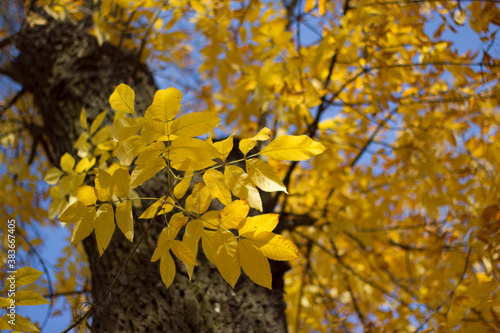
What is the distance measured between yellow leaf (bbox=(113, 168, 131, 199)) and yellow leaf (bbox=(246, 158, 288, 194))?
0.26 metres

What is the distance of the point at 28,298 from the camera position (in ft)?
2.61

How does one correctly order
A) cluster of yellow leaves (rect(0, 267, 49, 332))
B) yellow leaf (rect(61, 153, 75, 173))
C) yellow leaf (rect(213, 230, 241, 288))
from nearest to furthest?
yellow leaf (rect(213, 230, 241, 288)), cluster of yellow leaves (rect(0, 267, 49, 332)), yellow leaf (rect(61, 153, 75, 173))

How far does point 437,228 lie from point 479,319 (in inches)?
38.2

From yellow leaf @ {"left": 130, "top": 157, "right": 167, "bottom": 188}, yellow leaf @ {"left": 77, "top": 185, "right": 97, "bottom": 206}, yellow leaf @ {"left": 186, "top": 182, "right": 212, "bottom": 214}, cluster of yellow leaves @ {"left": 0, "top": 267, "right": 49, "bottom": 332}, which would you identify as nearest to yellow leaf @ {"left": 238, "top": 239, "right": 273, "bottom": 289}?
yellow leaf @ {"left": 186, "top": 182, "right": 212, "bottom": 214}

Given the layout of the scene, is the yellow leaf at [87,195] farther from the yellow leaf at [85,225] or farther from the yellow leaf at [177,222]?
the yellow leaf at [177,222]

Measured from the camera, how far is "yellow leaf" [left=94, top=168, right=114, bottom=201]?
0.73 meters

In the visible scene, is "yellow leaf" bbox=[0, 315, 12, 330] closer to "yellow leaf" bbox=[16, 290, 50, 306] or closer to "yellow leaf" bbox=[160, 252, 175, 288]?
"yellow leaf" bbox=[16, 290, 50, 306]

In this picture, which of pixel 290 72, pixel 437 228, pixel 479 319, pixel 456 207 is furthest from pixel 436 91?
pixel 479 319

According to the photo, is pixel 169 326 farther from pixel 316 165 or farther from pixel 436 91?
pixel 436 91

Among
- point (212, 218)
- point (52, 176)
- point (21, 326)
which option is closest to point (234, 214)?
point (212, 218)

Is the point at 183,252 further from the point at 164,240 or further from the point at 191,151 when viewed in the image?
the point at 191,151

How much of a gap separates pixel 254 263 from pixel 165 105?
13.9 inches

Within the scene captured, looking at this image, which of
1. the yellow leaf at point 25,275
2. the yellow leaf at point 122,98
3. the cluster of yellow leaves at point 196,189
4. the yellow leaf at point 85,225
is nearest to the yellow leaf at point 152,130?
the cluster of yellow leaves at point 196,189

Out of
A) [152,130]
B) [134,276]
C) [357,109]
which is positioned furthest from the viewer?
[357,109]
